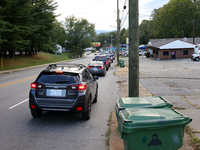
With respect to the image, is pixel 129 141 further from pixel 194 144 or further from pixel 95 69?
pixel 95 69

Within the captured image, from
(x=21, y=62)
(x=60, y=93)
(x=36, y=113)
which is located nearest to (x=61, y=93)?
(x=60, y=93)

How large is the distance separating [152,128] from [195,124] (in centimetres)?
313

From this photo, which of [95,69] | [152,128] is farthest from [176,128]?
[95,69]

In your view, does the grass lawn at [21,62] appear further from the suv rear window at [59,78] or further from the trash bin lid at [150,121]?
the trash bin lid at [150,121]

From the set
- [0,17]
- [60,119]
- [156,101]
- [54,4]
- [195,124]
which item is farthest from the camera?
[54,4]

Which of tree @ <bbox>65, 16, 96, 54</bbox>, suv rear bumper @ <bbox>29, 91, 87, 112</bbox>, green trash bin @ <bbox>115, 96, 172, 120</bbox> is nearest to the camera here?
green trash bin @ <bbox>115, 96, 172, 120</bbox>

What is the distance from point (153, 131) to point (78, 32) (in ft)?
302

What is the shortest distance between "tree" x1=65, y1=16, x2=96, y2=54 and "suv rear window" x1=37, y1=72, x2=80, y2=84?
3408 inches

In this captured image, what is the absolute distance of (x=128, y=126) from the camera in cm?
337

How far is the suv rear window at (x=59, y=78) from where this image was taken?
6.30m

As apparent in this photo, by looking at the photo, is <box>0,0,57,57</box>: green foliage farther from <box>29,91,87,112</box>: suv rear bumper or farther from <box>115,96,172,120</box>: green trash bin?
<box>115,96,172,120</box>: green trash bin

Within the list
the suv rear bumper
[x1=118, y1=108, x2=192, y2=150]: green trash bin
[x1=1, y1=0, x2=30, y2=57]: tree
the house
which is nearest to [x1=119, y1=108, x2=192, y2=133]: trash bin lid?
[x1=118, y1=108, x2=192, y2=150]: green trash bin

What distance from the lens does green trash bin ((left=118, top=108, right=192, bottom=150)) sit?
335 centimetres

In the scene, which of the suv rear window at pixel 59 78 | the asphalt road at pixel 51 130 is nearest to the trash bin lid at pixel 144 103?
the asphalt road at pixel 51 130
